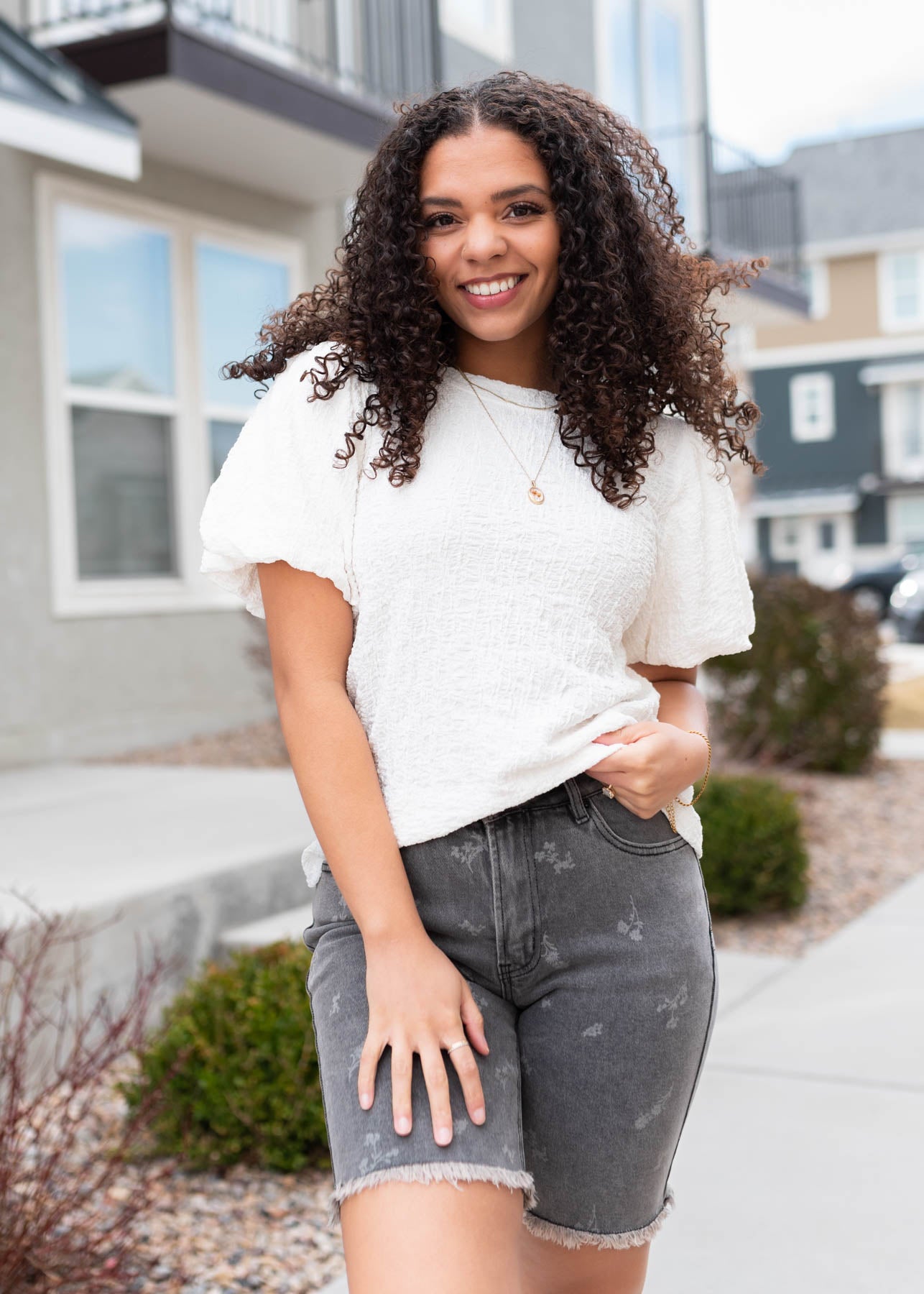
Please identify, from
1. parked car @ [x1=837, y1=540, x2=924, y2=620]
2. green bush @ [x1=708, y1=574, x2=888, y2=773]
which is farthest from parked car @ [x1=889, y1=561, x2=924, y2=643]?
green bush @ [x1=708, y1=574, x2=888, y2=773]

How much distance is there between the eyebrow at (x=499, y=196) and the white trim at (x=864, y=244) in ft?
107

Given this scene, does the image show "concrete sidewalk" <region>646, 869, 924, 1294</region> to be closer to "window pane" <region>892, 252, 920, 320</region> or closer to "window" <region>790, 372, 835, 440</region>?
"window" <region>790, 372, 835, 440</region>

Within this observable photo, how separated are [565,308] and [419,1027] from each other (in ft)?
2.88

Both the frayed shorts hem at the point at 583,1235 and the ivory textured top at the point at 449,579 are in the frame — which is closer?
the ivory textured top at the point at 449,579

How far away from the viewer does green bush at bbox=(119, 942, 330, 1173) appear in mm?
3176

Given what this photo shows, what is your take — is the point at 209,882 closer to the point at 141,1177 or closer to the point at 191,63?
the point at 141,1177

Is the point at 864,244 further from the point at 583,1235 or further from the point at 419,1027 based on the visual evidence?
the point at 419,1027

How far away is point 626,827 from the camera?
1.71 metres

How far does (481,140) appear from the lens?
170cm

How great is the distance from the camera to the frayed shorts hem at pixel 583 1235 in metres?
1.76

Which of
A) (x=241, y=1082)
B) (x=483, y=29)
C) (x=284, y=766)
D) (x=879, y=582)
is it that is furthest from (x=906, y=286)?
(x=241, y=1082)

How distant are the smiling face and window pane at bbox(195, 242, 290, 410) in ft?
21.6

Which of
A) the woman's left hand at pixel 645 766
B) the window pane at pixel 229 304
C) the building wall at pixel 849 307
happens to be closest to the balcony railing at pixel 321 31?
the window pane at pixel 229 304

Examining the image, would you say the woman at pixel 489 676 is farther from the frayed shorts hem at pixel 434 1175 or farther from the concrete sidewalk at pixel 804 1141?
the concrete sidewalk at pixel 804 1141
